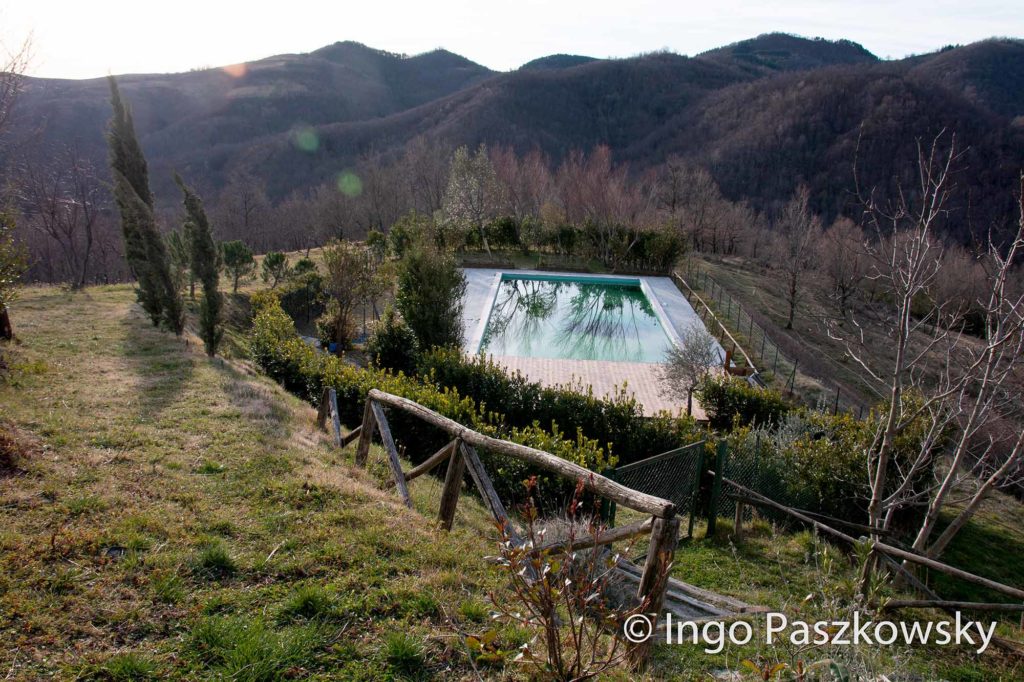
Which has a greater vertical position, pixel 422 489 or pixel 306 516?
pixel 306 516

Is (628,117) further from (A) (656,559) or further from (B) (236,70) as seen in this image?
(A) (656,559)

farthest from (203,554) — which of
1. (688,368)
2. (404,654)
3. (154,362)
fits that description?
(688,368)

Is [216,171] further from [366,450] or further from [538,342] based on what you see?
[366,450]

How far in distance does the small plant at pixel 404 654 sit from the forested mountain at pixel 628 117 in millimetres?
45913

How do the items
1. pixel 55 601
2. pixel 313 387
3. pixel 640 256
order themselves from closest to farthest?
1. pixel 55 601
2. pixel 313 387
3. pixel 640 256

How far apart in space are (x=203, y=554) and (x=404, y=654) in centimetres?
160

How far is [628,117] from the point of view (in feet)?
284

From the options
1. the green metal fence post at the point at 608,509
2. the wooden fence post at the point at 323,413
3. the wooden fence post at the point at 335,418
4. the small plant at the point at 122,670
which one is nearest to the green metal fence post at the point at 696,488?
the green metal fence post at the point at 608,509

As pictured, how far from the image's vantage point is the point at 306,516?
425 centimetres

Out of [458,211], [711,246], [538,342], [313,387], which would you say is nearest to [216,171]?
[458,211]

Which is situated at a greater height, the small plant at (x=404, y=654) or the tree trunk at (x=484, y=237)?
the tree trunk at (x=484, y=237)

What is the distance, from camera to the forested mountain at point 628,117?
177 ft

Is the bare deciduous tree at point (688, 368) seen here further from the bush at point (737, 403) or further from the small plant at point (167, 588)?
the small plant at point (167, 588)

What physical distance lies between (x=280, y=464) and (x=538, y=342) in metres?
12.1
